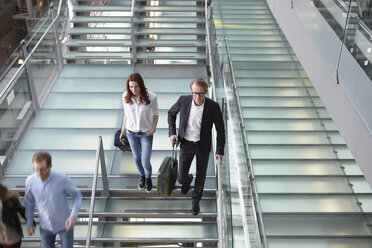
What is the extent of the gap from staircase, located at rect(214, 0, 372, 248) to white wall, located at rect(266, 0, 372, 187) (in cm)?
135

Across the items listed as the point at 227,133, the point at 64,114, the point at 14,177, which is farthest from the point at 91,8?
the point at 227,133

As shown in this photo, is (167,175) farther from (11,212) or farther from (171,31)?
(171,31)

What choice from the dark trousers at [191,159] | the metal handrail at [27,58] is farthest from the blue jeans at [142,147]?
the metal handrail at [27,58]

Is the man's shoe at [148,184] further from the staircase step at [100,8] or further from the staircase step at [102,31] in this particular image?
the staircase step at [100,8]

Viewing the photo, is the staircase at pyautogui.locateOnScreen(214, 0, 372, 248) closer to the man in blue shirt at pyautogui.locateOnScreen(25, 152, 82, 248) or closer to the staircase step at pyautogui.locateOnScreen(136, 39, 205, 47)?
the staircase step at pyautogui.locateOnScreen(136, 39, 205, 47)

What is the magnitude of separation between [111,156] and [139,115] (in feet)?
6.12

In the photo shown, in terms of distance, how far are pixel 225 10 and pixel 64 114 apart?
564cm

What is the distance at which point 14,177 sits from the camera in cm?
578

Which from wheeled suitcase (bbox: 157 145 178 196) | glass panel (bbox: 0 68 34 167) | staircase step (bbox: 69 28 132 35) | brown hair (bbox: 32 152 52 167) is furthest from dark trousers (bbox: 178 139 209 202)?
staircase step (bbox: 69 28 132 35)

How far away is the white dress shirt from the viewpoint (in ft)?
13.6

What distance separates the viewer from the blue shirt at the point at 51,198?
3551 millimetres

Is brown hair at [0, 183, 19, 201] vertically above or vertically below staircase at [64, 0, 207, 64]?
below

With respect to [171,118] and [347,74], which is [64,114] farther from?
[347,74]

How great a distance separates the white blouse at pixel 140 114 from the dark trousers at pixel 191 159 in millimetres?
464
